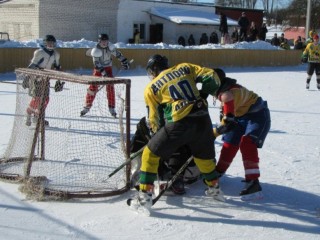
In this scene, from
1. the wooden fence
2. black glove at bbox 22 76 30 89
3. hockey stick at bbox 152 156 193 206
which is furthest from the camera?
the wooden fence

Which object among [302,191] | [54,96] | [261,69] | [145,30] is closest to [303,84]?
[261,69]

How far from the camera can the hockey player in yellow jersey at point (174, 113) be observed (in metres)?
3.71

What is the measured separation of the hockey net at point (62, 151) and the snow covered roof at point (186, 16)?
835 inches

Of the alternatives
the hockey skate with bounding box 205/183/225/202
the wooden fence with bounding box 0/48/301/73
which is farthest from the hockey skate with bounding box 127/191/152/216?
the wooden fence with bounding box 0/48/301/73

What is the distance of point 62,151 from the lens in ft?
18.6

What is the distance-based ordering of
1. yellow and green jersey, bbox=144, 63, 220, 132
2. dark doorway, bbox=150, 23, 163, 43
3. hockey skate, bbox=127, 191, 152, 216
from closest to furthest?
yellow and green jersey, bbox=144, 63, 220, 132 → hockey skate, bbox=127, 191, 152, 216 → dark doorway, bbox=150, 23, 163, 43

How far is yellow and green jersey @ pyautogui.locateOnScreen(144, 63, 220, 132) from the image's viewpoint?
3.69m

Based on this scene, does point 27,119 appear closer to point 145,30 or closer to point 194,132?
point 194,132

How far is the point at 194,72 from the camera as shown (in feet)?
12.4

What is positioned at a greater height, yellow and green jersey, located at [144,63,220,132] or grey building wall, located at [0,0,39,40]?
grey building wall, located at [0,0,39,40]

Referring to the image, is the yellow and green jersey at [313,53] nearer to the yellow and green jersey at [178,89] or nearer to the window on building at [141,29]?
the yellow and green jersey at [178,89]

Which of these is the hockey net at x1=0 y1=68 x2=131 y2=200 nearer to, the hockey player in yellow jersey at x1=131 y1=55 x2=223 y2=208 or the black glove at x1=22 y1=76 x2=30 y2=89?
the black glove at x1=22 y1=76 x2=30 y2=89

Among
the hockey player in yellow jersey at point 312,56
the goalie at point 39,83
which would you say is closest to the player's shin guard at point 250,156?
the goalie at point 39,83

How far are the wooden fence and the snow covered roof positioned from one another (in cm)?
695
